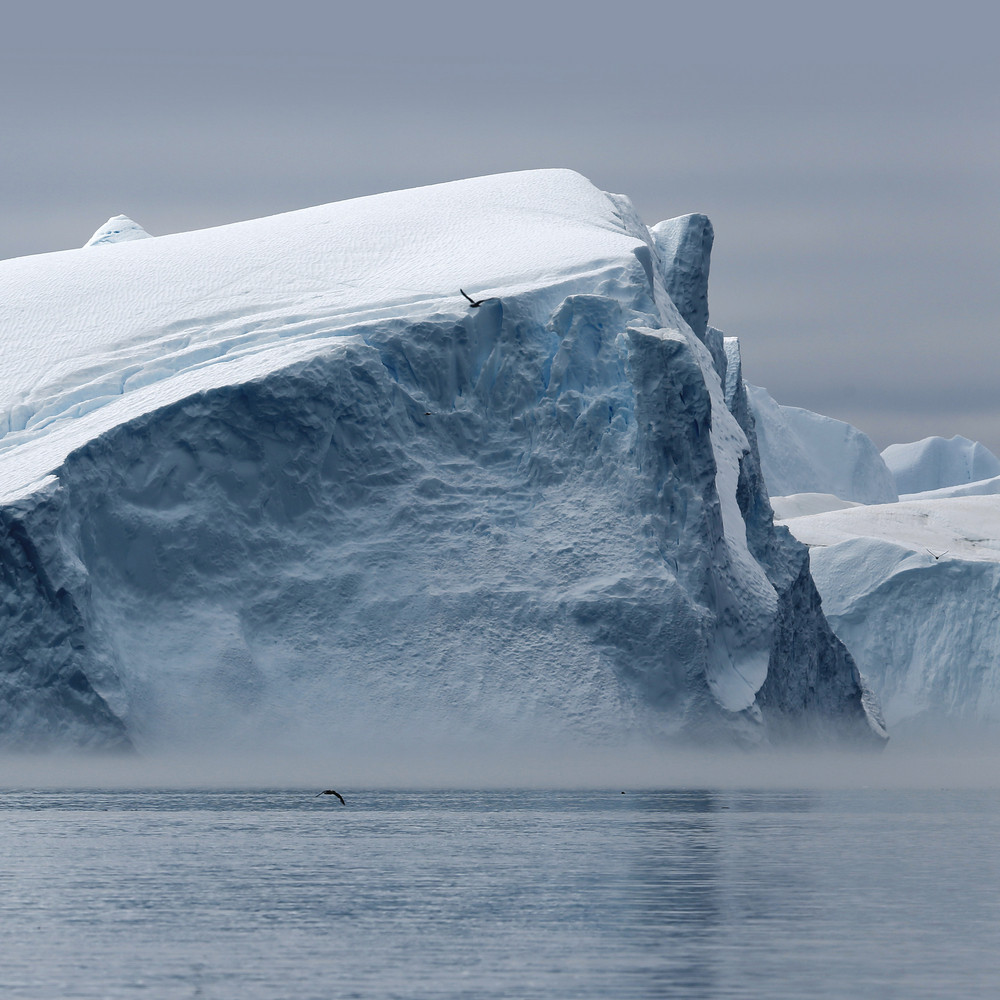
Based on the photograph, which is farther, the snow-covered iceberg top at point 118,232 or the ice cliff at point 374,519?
the snow-covered iceberg top at point 118,232

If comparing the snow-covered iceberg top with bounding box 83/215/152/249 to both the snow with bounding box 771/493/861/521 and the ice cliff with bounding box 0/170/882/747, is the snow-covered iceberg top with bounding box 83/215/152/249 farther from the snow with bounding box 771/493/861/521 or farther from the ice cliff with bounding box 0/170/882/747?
the snow with bounding box 771/493/861/521

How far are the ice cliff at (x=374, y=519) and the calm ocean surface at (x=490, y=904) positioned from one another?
31.9 ft

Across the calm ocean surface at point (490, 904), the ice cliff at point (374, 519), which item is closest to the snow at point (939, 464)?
the ice cliff at point (374, 519)

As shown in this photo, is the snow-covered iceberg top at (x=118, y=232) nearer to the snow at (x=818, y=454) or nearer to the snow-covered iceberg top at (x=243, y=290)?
the snow-covered iceberg top at (x=243, y=290)

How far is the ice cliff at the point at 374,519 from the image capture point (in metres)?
39.9

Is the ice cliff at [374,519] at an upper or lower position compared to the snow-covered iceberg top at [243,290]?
lower

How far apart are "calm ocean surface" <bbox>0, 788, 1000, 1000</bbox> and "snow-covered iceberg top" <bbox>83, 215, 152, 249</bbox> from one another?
42860mm

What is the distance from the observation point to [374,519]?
42.8m

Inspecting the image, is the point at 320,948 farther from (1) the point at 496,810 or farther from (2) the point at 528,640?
(2) the point at 528,640

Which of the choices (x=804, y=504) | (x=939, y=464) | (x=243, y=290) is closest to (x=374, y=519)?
(x=243, y=290)

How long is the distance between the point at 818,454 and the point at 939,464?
23.3m

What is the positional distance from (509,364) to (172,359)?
8.63 meters

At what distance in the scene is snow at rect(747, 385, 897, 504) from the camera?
4579 inches

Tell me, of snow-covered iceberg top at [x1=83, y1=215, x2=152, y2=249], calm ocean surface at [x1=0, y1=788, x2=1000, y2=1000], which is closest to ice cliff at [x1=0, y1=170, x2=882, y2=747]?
calm ocean surface at [x1=0, y1=788, x2=1000, y2=1000]
